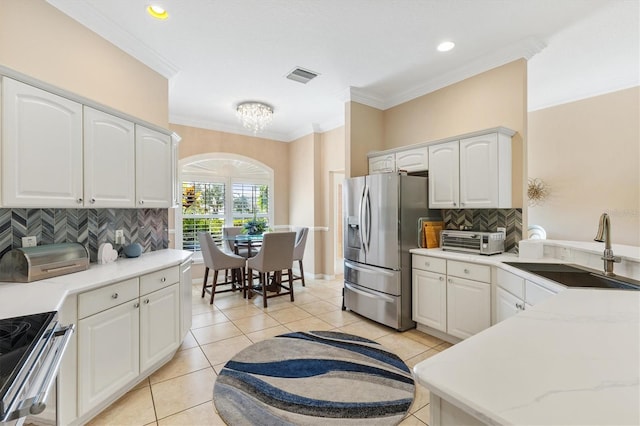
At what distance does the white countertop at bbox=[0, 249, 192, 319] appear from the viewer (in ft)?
4.59

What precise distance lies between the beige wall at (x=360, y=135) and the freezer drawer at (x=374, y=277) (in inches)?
49.8

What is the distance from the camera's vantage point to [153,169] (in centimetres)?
278

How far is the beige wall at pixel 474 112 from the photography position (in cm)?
287

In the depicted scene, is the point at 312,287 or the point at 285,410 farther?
the point at 312,287

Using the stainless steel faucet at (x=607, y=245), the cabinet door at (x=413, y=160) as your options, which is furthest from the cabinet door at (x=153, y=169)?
the stainless steel faucet at (x=607, y=245)

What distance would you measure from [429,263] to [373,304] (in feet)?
2.76

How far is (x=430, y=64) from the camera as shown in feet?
10.7

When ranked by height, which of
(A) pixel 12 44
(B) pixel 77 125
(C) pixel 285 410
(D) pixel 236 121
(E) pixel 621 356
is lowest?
(C) pixel 285 410

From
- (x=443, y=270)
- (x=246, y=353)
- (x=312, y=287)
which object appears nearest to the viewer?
(x=246, y=353)

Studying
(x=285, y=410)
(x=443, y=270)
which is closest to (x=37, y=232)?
(x=285, y=410)

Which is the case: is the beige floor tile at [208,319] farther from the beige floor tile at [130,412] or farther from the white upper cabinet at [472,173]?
the white upper cabinet at [472,173]

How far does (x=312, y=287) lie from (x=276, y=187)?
230 centimetres

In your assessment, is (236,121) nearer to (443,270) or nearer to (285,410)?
(443,270)

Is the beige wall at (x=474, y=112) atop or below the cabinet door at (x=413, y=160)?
atop
